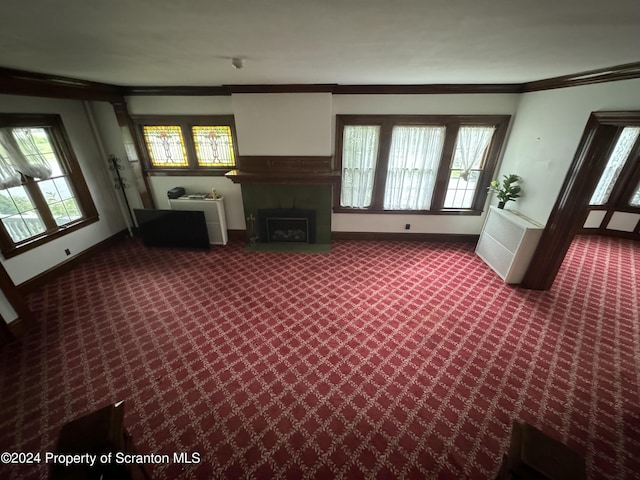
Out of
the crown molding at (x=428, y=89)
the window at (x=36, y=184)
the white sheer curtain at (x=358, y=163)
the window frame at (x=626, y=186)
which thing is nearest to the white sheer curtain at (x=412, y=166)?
the white sheer curtain at (x=358, y=163)

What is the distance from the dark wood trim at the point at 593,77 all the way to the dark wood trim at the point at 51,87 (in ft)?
18.7

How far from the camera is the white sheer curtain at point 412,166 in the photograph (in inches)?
160

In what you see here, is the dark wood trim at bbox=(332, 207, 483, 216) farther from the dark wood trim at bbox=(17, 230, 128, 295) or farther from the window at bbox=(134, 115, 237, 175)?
the dark wood trim at bbox=(17, 230, 128, 295)

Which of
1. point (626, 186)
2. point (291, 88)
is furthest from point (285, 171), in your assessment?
point (626, 186)

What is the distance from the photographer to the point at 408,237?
480 cm

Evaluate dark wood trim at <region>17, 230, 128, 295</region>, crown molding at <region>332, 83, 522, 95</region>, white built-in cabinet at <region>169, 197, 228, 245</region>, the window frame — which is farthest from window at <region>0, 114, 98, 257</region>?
the window frame

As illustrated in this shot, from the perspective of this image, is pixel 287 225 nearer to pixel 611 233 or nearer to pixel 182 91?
pixel 182 91

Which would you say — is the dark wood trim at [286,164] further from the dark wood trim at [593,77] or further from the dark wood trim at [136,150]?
the dark wood trim at [593,77]

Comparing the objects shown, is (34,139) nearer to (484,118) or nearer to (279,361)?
(279,361)

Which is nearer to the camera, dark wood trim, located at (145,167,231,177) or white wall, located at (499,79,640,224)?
white wall, located at (499,79,640,224)

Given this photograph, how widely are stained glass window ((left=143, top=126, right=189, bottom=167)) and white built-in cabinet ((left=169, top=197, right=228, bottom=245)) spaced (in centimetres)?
69

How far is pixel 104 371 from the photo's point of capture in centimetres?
237

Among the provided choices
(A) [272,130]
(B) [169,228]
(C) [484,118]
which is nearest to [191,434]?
(B) [169,228]

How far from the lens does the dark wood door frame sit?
8.39ft
